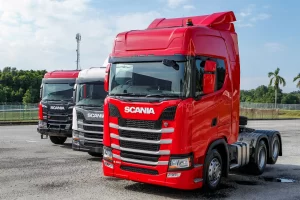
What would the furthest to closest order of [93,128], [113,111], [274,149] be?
[93,128] < [274,149] < [113,111]

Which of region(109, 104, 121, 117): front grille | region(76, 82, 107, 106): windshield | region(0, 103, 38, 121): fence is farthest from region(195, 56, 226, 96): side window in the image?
region(0, 103, 38, 121): fence

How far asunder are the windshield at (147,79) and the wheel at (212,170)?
4.88 ft

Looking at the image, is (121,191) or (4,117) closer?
(121,191)

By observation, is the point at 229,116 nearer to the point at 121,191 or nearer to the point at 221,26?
the point at 221,26

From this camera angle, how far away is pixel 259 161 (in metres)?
10.3

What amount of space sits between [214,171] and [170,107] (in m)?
1.82

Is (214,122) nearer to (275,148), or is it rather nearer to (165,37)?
(165,37)

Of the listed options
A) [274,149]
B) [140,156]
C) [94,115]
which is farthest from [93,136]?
[274,149]

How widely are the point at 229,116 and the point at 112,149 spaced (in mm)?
2622

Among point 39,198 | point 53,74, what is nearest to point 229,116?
point 39,198

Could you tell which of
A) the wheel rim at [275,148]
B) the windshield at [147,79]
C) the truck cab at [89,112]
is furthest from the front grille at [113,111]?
the wheel rim at [275,148]

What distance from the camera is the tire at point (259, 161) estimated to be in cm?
1007

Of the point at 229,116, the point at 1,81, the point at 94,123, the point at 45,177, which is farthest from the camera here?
the point at 1,81

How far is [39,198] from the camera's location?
7.50 metres
